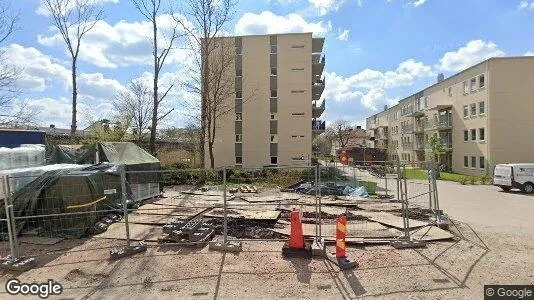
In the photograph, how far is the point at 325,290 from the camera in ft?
18.4

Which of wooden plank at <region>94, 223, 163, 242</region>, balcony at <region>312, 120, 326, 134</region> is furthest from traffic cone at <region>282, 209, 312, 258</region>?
balcony at <region>312, 120, 326, 134</region>

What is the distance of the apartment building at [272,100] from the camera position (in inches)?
1390

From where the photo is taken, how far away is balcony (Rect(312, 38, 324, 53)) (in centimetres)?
3870

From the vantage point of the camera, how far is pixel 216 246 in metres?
7.52

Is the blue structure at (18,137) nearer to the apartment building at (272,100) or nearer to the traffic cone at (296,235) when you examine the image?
the traffic cone at (296,235)

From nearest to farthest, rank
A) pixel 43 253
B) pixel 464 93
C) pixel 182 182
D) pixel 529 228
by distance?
1. pixel 43 253
2. pixel 529 228
3. pixel 182 182
4. pixel 464 93

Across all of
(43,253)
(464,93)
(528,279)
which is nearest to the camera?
(528,279)

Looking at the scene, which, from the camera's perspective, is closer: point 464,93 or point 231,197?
point 231,197

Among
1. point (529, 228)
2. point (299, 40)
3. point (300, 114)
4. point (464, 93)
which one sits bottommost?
point (529, 228)

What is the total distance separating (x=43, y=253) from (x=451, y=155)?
144 feet

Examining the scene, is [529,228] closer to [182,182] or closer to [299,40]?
[182,182]

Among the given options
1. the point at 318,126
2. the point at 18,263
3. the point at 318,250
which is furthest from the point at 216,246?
the point at 318,126

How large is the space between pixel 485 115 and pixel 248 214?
1304 inches

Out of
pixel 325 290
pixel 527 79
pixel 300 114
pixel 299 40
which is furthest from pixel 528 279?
pixel 527 79
